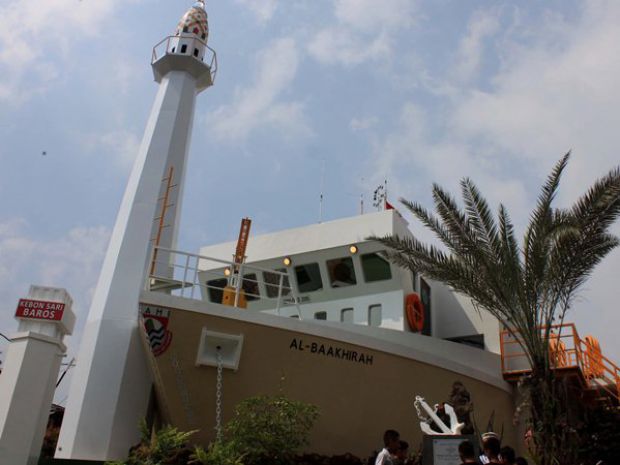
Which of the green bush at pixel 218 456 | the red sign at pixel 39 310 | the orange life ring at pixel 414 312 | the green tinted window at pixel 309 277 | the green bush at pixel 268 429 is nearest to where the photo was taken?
the green bush at pixel 218 456

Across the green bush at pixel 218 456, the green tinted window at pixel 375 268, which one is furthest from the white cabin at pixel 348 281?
the green bush at pixel 218 456

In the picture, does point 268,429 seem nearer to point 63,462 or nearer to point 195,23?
point 63,462

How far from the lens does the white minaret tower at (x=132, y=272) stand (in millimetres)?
13500

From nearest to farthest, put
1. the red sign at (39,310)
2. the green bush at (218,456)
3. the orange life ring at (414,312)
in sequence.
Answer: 1. the green bush at (218,456)
2. the red sign at (39,310)
3. the orange life ring at (414,312)

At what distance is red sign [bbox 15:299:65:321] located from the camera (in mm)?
10727

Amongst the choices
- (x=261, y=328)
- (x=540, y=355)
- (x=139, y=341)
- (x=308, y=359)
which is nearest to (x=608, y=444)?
(x=540, y=355)

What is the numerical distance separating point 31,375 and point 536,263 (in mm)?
10242

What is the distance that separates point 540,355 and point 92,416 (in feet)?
32.5

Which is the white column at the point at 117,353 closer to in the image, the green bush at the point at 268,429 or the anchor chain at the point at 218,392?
the anchor chain at the point at 218,392

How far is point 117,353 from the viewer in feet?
45.9

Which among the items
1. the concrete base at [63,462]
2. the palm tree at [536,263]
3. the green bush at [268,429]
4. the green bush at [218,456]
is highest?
the palm tree at [536,263]

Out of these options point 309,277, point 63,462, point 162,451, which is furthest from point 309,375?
point 309,277

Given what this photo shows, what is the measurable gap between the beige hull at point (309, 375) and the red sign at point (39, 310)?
1.97m

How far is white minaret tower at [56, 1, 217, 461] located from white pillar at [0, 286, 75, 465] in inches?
120
